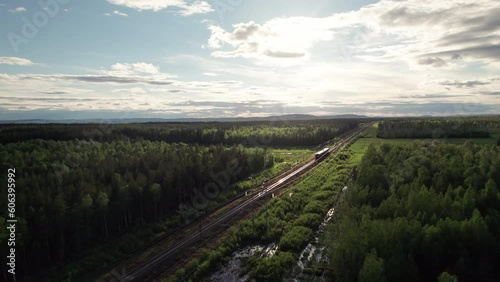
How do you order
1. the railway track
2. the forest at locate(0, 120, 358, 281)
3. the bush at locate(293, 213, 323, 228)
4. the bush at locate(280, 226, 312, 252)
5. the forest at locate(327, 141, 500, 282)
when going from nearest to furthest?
the forest at locate(327, 141, 500, 282), the railway track, the forest at locate(0, 120, 358, 281), the bush at locate(280, 226, 312, 252), the bush at locate(293, 213, 323, 228)

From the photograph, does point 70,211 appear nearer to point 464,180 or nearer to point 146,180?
point 146,180

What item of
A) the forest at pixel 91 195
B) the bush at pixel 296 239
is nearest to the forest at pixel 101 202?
the forest at pixel 91 195

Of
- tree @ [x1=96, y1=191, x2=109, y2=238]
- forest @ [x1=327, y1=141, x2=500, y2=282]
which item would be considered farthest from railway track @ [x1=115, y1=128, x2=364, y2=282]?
forest @ [x1=327, y1=141, x2=500, y2=282]

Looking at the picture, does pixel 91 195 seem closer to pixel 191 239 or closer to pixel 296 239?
pixel 191 239

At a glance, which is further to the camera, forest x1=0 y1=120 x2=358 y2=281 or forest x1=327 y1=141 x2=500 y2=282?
forest x1=0 y1=120 x2=358 y2=281

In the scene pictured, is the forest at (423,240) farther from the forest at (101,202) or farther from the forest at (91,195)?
the forest at (91,195)

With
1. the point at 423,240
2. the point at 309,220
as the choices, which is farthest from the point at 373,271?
the point at 309,220

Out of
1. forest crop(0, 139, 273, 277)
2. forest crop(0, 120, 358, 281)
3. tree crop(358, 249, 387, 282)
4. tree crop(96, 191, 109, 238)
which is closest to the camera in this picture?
tree crop(358, 249, 387, 282)

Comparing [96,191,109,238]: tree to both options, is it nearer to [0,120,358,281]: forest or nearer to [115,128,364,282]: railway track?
[0,120,358,281]: forest

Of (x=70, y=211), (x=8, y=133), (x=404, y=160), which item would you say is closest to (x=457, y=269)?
(x=404, y=160)
